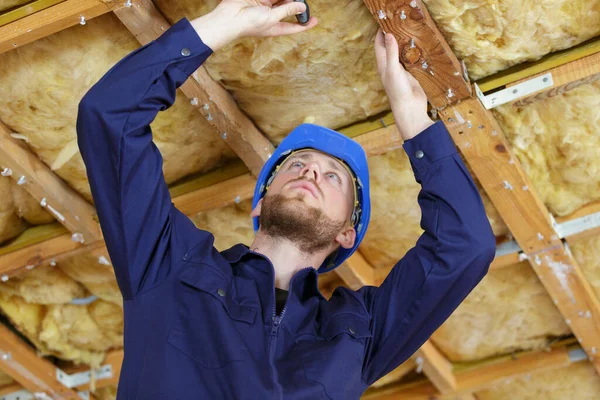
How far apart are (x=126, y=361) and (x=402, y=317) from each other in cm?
69

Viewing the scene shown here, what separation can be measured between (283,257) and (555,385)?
2087 millimetres

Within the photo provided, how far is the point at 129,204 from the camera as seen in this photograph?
1932 mm

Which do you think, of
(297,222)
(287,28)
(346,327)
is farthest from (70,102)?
(346,327)

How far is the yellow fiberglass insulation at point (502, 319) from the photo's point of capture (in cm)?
343

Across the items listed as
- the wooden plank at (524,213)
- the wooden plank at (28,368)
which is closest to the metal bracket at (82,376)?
the wooden plank at (28,368)

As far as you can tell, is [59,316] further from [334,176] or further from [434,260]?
[434,260]

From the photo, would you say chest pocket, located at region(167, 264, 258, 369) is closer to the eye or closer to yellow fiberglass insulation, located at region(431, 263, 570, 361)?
the eye

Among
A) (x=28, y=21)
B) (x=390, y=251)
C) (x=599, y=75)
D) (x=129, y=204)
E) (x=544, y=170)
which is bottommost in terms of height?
(x=390, y=251)

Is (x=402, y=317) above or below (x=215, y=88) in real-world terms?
below

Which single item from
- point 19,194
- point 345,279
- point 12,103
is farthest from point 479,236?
point 19,194

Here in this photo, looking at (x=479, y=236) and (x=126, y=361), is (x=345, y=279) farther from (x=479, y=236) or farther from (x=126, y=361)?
(x=126, y=361)

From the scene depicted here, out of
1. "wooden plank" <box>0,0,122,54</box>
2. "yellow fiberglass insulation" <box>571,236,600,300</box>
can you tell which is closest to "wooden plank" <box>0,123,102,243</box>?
"wooden plank" <box>0,0,122,54</box>

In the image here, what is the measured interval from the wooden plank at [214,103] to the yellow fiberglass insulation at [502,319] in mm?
1172

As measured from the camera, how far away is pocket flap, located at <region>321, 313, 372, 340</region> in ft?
6.64
